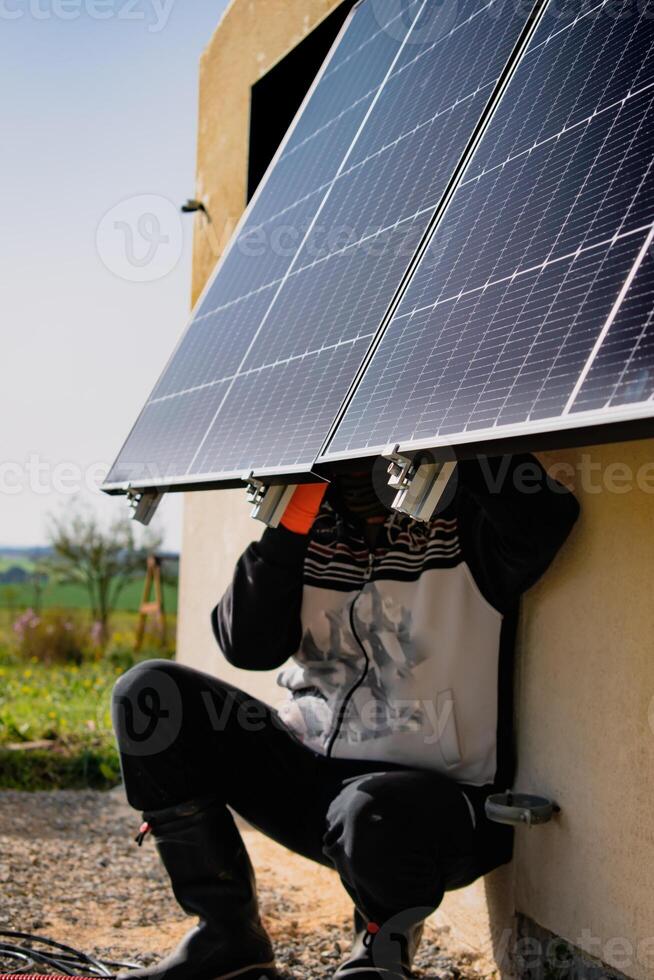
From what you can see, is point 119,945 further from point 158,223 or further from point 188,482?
point 158,223

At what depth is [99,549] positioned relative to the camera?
1820 centimetres

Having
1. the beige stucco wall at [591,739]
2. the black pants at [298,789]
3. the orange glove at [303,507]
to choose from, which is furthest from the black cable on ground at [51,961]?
the orange glove at [303,507]

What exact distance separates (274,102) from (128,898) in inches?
174

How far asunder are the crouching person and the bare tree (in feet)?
48.7

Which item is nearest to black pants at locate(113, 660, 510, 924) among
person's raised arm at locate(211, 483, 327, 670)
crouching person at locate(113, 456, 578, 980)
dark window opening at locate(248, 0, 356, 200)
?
crouching person at locate(113, 456, 578, 980)

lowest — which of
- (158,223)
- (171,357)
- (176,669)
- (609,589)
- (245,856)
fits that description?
(245,856)

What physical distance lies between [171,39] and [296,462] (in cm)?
627

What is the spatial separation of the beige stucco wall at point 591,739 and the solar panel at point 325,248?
0.77 meters

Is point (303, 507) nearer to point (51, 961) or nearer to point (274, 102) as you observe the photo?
point (51, 961)

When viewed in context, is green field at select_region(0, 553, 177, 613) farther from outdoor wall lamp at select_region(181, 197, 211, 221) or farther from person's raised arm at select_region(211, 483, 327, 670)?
person's raised arm at select_region(211, 483, 327, 670)

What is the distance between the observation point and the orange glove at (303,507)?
311 centimetres

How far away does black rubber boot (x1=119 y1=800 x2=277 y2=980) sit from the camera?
308cm

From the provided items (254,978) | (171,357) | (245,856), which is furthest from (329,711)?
(171,357)

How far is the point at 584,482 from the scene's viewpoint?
3.00 metres
